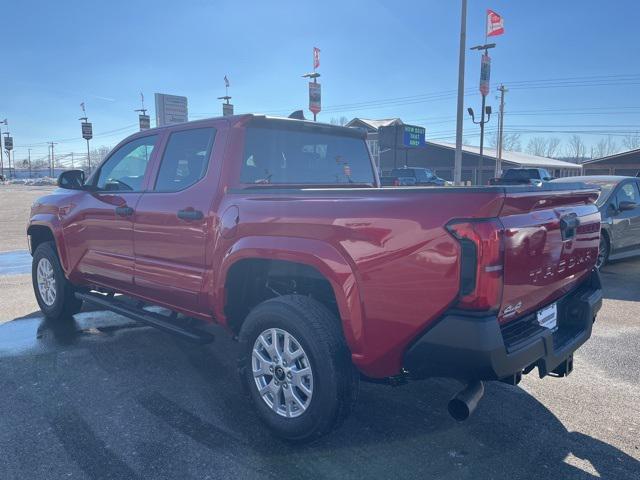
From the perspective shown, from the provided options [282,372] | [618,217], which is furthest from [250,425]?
[618,217]

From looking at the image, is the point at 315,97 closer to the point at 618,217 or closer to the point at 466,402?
the point at 618,217

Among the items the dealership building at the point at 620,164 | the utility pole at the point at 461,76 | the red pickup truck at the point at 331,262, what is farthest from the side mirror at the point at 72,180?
the dealership building at the point at 620,164

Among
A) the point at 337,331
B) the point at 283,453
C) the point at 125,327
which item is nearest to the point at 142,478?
the point at 283,453

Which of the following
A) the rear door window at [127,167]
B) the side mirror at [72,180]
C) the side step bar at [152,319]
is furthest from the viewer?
the side mirror at [72,180]

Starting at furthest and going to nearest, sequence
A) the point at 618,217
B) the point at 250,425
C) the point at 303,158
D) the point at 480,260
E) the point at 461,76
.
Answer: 1. the point at 461,76
2. the point at 618,217
3. the point at 303,158
4. the point at 250,425
5. the point at 480,260

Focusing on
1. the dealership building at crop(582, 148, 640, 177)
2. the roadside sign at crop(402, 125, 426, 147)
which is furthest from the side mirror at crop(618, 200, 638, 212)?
the dealership building at crop(582, 148, 640, 177)

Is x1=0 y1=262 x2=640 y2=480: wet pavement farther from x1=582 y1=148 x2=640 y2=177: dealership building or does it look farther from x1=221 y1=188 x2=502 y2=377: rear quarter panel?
x1=582 y1=148 x2=640 y2=177: dealership building

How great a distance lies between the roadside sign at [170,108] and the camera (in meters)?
22.2

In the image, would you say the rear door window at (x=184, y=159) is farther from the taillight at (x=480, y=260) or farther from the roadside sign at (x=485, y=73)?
the roadside sign at (x=485, y=73)

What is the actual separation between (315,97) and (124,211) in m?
17.0

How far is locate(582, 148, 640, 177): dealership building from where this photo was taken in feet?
123

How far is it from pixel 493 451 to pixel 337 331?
45.4 inches

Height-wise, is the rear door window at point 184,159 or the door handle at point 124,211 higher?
the rear door window at point 184,159

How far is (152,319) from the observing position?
413cm
